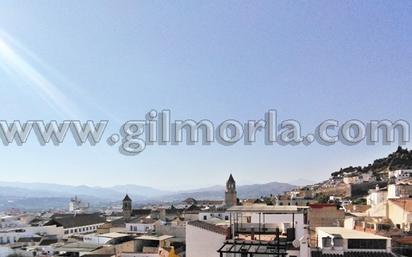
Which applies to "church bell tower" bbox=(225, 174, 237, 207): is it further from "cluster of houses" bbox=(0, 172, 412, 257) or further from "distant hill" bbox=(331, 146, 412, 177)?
"distant hill" bbox=(331, 146, 412, 177)

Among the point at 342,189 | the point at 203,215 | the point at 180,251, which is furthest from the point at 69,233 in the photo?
the point at 342,189

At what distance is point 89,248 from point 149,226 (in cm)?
1275

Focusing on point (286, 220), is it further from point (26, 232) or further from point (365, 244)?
point (26, 232)

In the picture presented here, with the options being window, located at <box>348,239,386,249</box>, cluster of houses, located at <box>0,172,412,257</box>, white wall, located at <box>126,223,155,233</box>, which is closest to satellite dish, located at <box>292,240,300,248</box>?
cluster of houses, located at <box>0,172,412,257</box>

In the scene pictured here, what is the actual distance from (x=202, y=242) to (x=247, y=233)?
1919 millimetres

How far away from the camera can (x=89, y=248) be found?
1326 inches

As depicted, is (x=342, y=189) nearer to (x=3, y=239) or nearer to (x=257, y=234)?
(x=3, y=239)

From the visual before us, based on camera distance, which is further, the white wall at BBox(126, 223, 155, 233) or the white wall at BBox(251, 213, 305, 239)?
the white wall at BBox(126, 223, 155, 233)

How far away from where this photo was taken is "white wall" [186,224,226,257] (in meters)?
16.7

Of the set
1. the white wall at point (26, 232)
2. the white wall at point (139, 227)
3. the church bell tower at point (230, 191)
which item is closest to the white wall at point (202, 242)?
the white wall at point (139, 227)

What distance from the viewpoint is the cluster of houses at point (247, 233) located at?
15.7 m

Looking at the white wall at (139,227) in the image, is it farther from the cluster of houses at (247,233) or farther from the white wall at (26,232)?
the white wall at (26,232)

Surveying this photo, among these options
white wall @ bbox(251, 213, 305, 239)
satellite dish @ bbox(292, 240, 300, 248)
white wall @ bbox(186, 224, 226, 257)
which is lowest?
white wall @ bbox(186, 224, 226, 257)

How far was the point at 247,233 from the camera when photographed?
1639 centimetres
